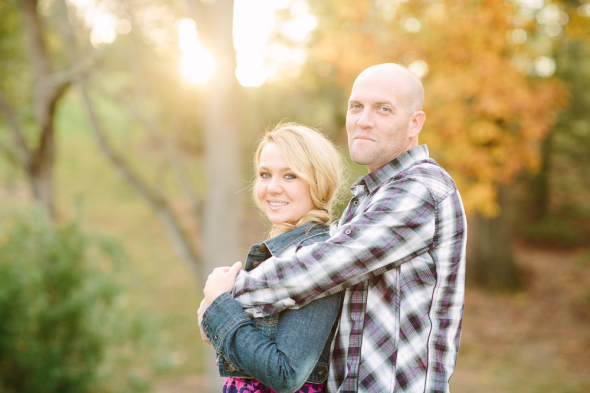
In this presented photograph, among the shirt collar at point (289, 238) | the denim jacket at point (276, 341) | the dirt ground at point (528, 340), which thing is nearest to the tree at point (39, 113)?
the dirt ground at point (528, 340)

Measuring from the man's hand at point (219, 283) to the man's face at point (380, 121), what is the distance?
24.3 inches

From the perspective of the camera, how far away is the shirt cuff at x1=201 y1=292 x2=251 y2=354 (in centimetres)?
167

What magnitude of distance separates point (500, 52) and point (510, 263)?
18.4 feet

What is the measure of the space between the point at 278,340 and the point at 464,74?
5.55 metres

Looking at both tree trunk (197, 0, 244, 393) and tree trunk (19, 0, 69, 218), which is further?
tree trunk (19, 0, 69, 218)

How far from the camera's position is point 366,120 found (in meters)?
1.83

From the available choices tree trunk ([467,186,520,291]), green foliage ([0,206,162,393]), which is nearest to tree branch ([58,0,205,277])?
green foliage ([0,206,162,393])

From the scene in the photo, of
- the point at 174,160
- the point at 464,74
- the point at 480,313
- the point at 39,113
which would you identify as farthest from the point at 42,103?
the point at 480,313

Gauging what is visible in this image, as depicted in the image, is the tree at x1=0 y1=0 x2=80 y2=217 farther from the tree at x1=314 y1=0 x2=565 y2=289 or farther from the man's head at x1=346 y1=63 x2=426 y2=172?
the man's head at x1=346 y1=63 x2=426 y2=172

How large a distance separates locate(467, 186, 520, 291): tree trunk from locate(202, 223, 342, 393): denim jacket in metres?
9.94

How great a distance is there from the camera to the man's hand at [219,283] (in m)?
1.76

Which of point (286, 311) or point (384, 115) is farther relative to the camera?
point (384, 115)

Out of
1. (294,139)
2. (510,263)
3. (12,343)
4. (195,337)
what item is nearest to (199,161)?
(195,337)

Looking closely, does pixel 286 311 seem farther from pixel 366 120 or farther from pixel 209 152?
pixel 209 152
